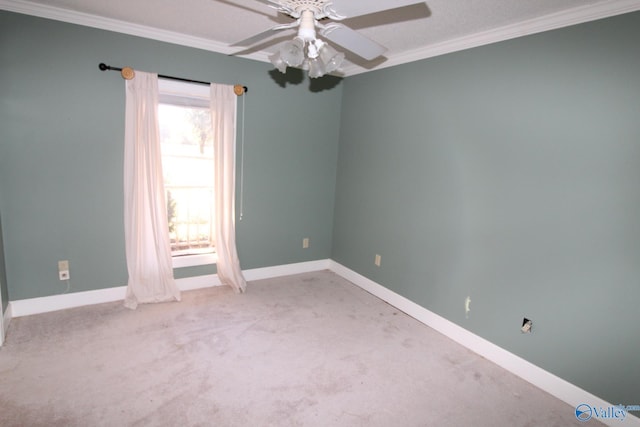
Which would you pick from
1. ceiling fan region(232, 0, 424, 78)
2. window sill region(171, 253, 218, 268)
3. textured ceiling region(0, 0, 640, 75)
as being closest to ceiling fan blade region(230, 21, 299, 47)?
ceiling fan region(232, 0, 424, 78)

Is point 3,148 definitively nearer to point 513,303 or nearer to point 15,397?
point 15,397

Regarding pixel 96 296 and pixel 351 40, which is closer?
pixel 351 40

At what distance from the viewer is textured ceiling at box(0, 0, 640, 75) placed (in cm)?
209

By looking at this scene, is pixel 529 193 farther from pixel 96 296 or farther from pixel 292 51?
pixel 96 296

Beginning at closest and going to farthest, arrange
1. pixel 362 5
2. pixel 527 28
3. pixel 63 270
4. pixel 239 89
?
pixel 362 5
pixel 527 28
pixel 63 270
pixel 239 89

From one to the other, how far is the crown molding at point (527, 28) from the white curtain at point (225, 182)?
1719mm

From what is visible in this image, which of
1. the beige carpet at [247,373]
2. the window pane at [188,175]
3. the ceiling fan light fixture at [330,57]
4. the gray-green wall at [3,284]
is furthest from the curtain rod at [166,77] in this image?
the beige carpet at [247,373]

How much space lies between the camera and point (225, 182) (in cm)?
347

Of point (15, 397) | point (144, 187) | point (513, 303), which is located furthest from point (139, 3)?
point (513, 303)

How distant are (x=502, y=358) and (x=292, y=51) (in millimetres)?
2568

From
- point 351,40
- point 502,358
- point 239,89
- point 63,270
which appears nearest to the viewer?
point 351,40

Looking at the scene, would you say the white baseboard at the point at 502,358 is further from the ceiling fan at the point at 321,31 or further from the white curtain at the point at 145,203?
the ceiling fan at the point at 321,31

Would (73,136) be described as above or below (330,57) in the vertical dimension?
below

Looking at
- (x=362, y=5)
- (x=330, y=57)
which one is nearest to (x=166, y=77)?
(x=330, y=57)
